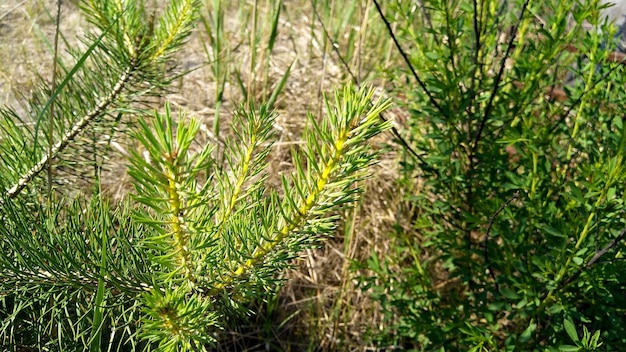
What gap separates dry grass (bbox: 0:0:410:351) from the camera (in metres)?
1.72

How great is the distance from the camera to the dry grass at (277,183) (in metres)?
1.72

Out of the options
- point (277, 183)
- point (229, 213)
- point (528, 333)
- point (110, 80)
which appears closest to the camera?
point (229, 213)

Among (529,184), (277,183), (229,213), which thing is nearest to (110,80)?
(229,213)

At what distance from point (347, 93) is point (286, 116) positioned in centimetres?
154

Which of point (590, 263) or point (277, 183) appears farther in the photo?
point (277, 183)

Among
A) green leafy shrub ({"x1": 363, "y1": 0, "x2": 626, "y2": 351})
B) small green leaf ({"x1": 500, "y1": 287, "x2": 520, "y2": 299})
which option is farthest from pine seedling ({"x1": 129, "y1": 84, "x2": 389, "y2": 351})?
small green leaf ({"x1": 500, "y1": 287, "x2": 520, "y2": 299})

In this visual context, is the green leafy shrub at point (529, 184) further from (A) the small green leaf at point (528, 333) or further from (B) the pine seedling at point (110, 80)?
(B) the pine seedling at point (110, 80)

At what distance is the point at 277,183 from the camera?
6.30 ft

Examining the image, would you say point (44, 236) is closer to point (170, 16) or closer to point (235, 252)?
point (235, 252)

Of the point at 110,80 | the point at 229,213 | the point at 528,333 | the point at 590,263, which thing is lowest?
the point at 528,333

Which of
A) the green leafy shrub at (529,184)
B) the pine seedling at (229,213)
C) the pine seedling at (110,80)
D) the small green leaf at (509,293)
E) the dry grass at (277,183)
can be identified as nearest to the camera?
the pine seedling at (229,213)

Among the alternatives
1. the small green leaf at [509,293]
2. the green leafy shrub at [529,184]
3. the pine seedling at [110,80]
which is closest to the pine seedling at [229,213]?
the pine seedling at [110,80]

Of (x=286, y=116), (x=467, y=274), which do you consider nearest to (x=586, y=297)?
(x=467, y=274)

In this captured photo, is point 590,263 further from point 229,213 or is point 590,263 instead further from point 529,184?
point 229,213
